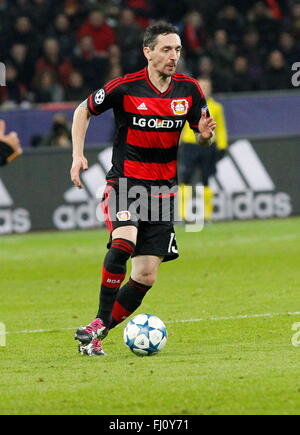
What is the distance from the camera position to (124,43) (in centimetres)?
2131

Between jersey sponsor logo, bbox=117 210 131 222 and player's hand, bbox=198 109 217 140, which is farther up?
player's hand, bbox=198 109 217 140

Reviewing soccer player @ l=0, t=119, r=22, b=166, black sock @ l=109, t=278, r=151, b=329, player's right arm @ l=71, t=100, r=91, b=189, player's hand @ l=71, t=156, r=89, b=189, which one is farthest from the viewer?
soccer player @ l=0, t=119, r=22, b=166

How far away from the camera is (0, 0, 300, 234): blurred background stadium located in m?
17.4

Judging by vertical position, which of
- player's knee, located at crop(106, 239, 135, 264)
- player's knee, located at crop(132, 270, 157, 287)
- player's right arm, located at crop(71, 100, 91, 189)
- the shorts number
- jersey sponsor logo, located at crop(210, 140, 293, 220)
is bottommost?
player's knee, located at crop(132, 270, 157, 287)

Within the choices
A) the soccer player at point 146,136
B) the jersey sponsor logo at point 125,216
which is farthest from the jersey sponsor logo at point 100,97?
the jersey sponsor logo at point 125,216

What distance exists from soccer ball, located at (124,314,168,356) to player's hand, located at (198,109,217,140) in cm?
141

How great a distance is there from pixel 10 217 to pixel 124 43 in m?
5.56

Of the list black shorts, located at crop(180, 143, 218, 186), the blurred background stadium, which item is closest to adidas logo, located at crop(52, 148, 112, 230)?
the blurred background stadium

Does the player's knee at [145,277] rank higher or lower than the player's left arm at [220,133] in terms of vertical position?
lower

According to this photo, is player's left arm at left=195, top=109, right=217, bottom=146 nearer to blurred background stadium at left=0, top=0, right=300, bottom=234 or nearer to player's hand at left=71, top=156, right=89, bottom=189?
player's hand at left=71, top=156, right=89, bottom=189

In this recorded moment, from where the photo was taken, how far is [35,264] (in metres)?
14.6

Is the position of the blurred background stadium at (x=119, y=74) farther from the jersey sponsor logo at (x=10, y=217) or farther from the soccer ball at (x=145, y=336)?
the soccer ball at (x=145, y=336)

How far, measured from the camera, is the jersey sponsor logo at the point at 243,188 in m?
18.0

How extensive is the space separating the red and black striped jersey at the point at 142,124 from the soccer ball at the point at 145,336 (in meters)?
1.07
